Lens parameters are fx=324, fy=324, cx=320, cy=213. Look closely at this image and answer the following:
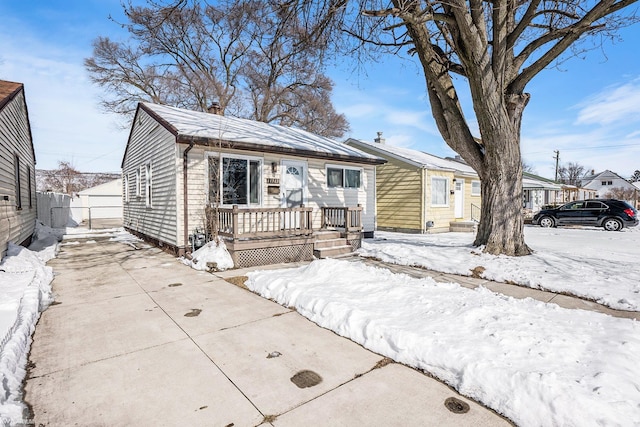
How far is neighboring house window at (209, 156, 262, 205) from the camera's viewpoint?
865cm

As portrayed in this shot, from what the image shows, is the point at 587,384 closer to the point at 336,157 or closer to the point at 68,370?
the point at 68,370

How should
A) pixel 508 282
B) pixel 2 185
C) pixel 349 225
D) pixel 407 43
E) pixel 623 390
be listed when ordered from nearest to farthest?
pixel 623 390 < pixel 508 282 < pixel 2 185 < pixel 407 43 < pixel 349 225

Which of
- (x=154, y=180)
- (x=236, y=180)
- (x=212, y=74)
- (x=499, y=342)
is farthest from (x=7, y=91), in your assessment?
(x=212, y=74)

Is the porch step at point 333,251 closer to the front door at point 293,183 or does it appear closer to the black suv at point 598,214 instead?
the front door at point 293,183

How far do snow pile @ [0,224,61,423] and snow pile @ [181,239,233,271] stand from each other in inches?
99.4

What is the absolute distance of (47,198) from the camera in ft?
54.3

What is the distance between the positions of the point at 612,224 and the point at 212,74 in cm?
2518

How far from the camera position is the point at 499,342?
3098 mm

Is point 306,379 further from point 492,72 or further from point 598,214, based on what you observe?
point 598,214

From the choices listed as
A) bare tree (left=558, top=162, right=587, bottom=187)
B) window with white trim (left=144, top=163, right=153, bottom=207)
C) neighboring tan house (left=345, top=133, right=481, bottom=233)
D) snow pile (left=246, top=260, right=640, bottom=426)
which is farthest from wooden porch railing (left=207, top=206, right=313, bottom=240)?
bare tree (left=558, top=162, right=587, bottom=187)

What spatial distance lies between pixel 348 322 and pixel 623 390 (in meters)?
2.34

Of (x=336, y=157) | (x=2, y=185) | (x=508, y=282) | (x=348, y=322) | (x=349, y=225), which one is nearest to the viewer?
(x=348, y=322)

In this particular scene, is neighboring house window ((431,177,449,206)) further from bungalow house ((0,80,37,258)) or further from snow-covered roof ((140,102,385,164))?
bungalow house ((0,80,37,258))

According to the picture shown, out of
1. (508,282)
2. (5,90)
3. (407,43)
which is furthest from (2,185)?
(508,282)
